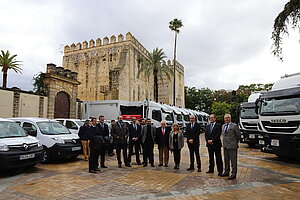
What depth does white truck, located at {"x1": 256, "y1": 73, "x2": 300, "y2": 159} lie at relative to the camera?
7.47 meters

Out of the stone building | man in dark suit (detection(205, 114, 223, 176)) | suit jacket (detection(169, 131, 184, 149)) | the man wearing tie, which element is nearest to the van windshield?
suit jacket (detection(169, 131, 184, 149))

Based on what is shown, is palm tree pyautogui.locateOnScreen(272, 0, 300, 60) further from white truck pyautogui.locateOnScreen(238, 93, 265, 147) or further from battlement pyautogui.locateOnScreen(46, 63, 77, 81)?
battlement pyautogui.locateOnScreen(46, 63, 77, 81)

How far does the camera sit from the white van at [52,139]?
7653mm

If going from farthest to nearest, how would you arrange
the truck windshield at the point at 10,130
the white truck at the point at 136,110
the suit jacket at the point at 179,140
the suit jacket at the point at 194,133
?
1. the white truck at the point at 136,110
2. the suit jacket at the point at 179,140
3. the suit jacket at the point at 194,133
4. the truck windshield at the point at 10,130

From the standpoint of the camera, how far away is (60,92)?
676 inches

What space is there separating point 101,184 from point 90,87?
89.7ft

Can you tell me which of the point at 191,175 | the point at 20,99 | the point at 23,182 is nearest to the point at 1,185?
the point at 23,182

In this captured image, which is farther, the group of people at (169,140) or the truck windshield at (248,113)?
the truck windshield at (248,113)

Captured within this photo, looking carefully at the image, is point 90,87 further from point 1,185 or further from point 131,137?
point 1,185

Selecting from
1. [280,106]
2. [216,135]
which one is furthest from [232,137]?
[280,106]

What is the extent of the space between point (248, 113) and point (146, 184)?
9648 mm

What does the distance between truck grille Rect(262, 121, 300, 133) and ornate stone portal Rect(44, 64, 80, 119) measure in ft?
47.2

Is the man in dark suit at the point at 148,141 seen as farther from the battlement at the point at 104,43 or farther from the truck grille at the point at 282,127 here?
the battlement at the point at 104,43

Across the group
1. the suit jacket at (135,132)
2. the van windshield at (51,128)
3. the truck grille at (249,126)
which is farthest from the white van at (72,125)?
the truck grille at (249,126)
